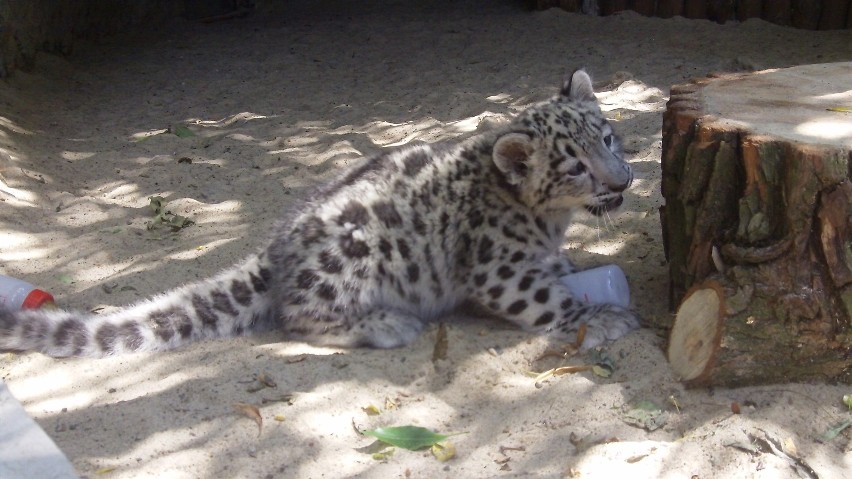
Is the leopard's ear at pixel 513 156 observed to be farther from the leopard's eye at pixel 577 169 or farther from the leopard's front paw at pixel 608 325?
the leopard's front paw at pixel 608 325

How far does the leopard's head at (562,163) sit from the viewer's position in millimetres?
5039

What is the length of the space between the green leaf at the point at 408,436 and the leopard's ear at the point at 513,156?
5.61 feet

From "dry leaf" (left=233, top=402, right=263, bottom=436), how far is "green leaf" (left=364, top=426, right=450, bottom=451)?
47 cm

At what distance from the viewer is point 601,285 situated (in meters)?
5.10

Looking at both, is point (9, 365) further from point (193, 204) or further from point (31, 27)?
point (31, 27)

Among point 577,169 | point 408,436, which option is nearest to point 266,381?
point 408,436

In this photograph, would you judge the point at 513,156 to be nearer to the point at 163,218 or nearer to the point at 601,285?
the point at 601,285

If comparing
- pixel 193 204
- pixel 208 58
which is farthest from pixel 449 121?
pixel 208 58

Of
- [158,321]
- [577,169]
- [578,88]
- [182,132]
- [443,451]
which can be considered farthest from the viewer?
[182,132]

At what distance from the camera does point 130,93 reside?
9.98m

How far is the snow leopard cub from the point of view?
4.95m

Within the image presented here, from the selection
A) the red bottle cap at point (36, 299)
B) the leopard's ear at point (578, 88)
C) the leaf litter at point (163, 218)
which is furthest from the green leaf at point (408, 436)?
the leaf litter at point (163, 218)

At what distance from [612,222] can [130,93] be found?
6.08m

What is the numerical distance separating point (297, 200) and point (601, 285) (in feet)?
6.33
